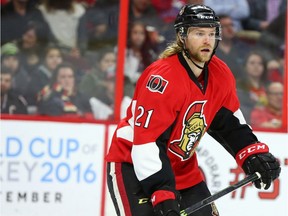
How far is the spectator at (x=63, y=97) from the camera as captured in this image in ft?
17.8

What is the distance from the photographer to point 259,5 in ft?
18.4

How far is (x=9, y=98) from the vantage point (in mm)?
5438

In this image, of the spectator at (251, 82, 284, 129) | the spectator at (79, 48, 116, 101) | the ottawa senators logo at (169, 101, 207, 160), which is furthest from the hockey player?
the spectator at (79, 48, 116, 101)

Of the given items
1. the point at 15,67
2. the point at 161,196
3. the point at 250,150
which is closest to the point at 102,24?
the point at 15,67

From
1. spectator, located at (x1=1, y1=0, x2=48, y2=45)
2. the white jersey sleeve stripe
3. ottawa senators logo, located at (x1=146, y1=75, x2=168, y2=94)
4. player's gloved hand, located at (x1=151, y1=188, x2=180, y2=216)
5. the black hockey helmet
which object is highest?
spectator, located at (x1=1, y1=0, x2=48, y2=45)

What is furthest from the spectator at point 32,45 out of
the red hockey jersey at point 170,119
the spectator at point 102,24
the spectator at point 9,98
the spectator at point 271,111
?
the red hockey jersey at point 170,119

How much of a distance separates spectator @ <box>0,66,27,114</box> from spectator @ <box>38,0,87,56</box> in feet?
1.34

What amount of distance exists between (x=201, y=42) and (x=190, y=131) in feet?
1.22

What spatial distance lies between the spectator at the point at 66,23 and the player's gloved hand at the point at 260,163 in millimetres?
2137

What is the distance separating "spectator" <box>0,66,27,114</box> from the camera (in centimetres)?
539

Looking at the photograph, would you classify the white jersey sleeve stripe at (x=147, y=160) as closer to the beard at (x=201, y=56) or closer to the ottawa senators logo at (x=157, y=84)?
the ottawa senators logo at (x=157, y=84)

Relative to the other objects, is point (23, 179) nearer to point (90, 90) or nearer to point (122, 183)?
point (90, 90)

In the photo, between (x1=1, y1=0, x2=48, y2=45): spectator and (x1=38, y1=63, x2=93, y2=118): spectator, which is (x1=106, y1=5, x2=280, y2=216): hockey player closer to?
(x1=38, y1=63, x2=93, y2=118): spectator

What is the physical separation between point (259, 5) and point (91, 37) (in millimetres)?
1141
